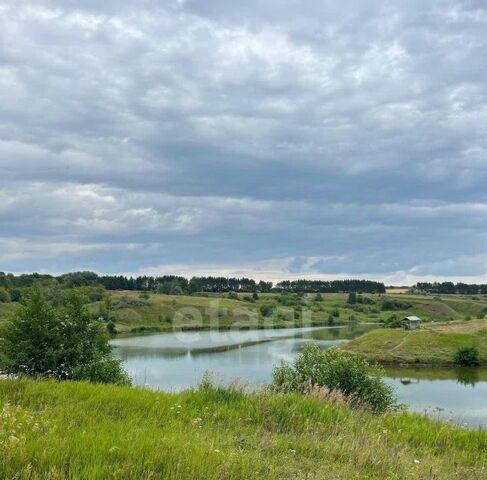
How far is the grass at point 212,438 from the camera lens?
15.7ft

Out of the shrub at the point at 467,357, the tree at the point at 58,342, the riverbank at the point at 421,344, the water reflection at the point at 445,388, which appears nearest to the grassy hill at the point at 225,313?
the riverbank at the point at 421,344

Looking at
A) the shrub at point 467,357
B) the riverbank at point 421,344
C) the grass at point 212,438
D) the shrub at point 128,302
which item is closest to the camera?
the grass at point 212,438

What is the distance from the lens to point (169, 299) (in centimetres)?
18562

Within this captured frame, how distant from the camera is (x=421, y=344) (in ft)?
295

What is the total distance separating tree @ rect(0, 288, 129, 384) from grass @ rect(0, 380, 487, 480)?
71.1 feet

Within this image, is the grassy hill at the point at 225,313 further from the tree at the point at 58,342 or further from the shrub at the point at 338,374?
the shrub at the point at 338,374

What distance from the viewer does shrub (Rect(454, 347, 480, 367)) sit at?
81.4 meters

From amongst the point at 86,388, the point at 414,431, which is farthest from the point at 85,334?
the point at 414,431

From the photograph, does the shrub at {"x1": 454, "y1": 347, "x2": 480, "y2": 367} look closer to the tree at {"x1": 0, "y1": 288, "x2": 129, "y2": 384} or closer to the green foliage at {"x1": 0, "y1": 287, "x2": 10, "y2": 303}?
the tree at {"x1": 0, "y1": 288, "x2": 129, "y2": 384}

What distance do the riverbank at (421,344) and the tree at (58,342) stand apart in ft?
195

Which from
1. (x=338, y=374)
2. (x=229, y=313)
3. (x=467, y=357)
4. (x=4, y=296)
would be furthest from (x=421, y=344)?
(x=4, y=296)

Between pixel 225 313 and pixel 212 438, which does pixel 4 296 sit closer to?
pixel 225 313

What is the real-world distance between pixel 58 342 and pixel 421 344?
2815 inches

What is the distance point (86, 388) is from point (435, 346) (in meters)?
87.6
